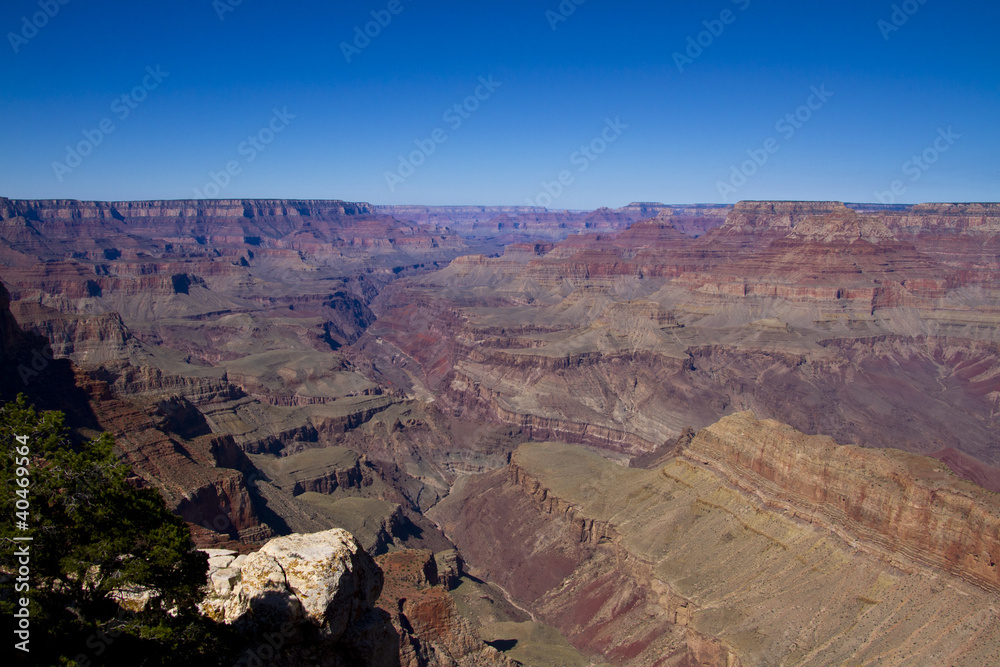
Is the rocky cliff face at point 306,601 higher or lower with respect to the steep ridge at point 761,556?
higher

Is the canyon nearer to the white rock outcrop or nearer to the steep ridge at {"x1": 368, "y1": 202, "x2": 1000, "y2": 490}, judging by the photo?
the steep ridge at {"x1": 368, "y1": 202, "x2": 1000, "y2": 490}

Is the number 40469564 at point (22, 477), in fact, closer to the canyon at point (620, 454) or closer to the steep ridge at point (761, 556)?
the canyon at point (620, 454)

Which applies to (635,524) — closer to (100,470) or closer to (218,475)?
(218,475)

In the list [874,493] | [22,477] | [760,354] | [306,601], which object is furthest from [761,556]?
[760,354]

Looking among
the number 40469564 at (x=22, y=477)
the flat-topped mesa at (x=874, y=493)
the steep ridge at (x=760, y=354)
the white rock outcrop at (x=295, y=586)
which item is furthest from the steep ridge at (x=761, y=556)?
the steep ridge at (x=760, y=354)

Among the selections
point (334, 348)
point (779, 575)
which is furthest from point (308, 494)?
point (334, 348)

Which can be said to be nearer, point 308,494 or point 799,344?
point 308,494

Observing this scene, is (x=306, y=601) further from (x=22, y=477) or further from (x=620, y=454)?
(x=620, y=454)

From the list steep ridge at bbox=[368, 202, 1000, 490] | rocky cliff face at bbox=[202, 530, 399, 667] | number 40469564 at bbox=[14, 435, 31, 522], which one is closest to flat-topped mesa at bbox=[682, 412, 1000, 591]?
rocky cliff face at bbox=[202, 530, 399, 667]
